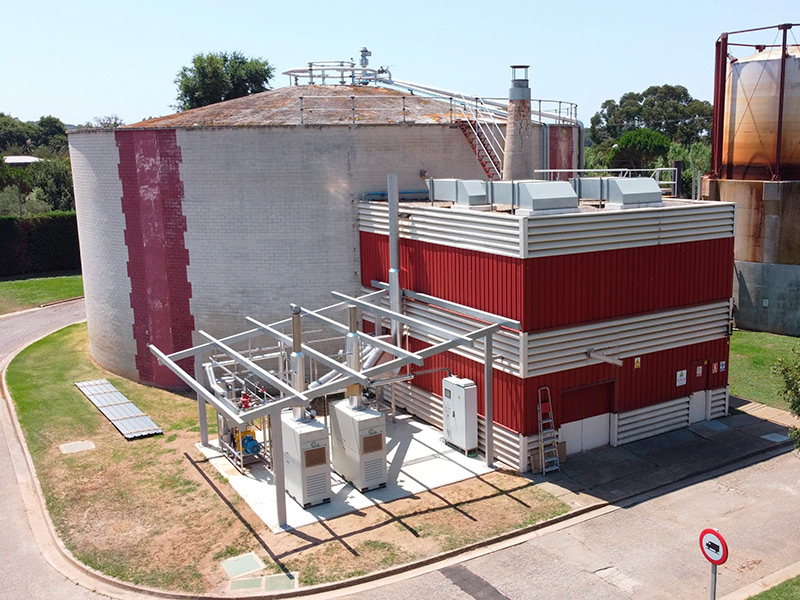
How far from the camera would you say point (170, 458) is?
18.8 metres

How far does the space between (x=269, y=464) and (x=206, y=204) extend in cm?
885

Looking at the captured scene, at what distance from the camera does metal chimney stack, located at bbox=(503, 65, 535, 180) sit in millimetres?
21547

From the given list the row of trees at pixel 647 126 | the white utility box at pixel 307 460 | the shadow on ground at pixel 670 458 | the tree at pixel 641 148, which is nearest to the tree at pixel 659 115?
the row of trees at pixel 647 126

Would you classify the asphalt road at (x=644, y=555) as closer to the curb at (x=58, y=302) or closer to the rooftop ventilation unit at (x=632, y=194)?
the rooftop ventilation unit at (x=632, y=194)

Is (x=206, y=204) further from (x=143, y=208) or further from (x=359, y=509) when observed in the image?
(x=359, y=509)

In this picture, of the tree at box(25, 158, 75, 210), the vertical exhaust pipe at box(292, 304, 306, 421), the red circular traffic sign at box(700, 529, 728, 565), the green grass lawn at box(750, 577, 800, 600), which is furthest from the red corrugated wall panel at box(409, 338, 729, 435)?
the tree at box(25, 158, 75, 210)

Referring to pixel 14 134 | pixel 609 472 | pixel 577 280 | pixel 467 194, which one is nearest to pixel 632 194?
pixel 577 280

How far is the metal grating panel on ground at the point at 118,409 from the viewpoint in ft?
67.1

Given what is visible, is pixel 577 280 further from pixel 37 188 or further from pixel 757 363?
pixel 37 188

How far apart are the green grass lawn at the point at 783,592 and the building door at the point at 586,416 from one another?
5.92 m

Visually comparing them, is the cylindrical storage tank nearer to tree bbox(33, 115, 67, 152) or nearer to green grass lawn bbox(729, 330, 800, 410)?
green grass lawn bbox(729, 330, 800, 410)

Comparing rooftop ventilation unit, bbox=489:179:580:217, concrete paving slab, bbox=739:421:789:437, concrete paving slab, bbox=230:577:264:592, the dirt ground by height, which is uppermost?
rooftop ventilation unit, bbox=489:179:580:217

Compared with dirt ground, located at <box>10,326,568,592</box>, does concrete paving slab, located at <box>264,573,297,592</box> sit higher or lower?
lower

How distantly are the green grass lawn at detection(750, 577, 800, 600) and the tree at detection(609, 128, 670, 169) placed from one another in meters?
61.4
